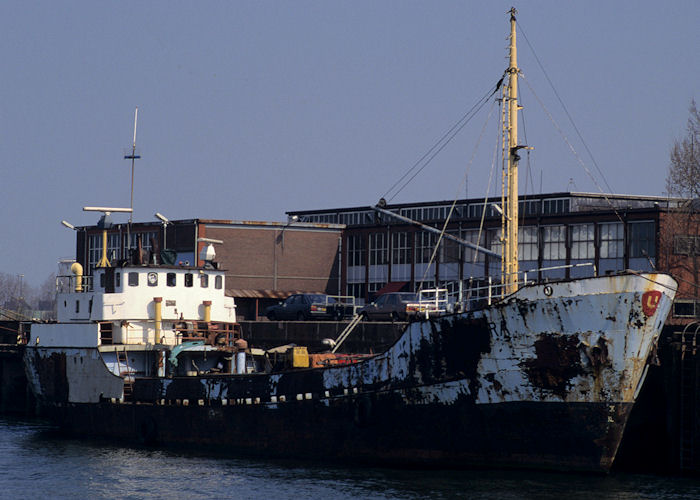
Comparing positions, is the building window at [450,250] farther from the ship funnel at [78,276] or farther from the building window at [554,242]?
the ship funnel at [78,276]

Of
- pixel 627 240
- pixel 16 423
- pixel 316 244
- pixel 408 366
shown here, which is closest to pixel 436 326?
pixel 408 366

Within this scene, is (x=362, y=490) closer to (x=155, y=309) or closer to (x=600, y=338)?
(x=600, y=338)

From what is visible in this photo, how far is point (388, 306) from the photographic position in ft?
156

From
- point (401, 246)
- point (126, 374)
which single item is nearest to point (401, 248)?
point (401, 246)

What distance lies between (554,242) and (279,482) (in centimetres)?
3850

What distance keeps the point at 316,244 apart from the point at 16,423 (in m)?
31.6

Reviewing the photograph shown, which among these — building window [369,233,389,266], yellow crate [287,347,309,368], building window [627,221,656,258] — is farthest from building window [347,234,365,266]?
yellow crate [287,347,309,368]

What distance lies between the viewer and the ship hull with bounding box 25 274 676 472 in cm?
2633

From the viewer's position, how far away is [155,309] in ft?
119

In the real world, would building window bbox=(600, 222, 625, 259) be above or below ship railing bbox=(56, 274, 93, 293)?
above

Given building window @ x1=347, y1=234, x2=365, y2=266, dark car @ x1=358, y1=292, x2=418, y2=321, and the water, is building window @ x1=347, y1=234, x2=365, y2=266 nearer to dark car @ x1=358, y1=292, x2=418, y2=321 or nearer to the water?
dark car @ x1=358, y1=292, x2=418, y2=321

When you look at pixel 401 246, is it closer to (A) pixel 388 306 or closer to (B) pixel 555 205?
(B) pixel 555 205

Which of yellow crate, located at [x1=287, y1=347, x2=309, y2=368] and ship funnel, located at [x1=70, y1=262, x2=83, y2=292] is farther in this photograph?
ship funnel, located at [x1=70, y1=262, x2=83, y2=292]

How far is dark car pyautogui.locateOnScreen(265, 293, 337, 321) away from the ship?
1317 cm
